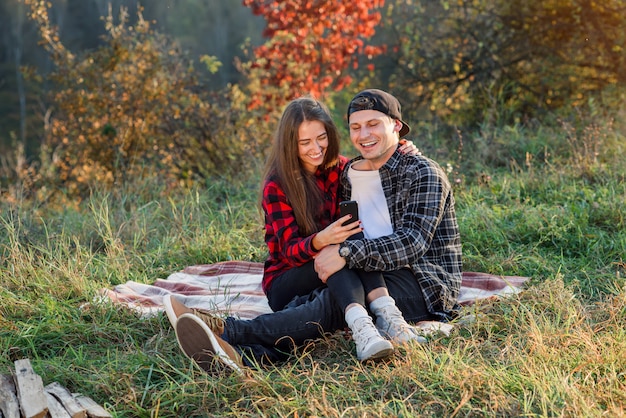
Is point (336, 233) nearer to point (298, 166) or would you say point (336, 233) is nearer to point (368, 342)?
point (298, 166)

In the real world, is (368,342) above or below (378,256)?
below

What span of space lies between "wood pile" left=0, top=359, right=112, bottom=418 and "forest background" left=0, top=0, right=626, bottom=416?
0.12m

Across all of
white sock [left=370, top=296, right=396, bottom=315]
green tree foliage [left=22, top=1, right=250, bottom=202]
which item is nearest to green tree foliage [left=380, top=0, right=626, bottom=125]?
green tree foliage [left=22, top=1, right=250, bottom=202]

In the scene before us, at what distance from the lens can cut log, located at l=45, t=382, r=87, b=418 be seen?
2686 mm

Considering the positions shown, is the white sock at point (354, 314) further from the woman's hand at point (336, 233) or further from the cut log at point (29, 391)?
the cut log at point (29, 391)

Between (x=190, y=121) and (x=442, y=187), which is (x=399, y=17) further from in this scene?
(x=442, y=187)

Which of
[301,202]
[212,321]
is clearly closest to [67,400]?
[212,321]

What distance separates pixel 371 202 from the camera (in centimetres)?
368

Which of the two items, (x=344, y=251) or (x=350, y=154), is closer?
(x=344, y=251)

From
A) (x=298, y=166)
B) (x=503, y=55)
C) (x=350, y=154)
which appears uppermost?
(x=503, y=55)

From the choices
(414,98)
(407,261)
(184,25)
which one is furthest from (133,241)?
(184,25)

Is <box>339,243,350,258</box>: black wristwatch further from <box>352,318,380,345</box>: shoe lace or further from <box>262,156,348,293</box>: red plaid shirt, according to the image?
<box>352,318,380,345</box>: shoe lace

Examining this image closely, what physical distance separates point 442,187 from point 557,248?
1.50 metres

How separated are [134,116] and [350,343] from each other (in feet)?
17.1
